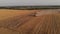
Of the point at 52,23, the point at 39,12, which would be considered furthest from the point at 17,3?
the point at 52,23

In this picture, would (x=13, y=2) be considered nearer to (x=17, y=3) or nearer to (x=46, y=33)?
(x=17, y=3)

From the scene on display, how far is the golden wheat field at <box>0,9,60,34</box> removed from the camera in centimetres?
52

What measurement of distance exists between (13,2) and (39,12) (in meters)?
0.19

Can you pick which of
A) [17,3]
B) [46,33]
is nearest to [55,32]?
[46,33]

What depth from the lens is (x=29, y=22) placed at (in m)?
0.58

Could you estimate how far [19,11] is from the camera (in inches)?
27.0

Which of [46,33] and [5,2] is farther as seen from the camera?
[5,2]

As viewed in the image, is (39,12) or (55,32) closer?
(55,32)

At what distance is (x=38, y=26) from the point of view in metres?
0.55

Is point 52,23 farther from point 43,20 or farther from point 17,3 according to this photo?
point 17,3

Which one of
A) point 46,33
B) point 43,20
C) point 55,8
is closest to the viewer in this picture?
point 46,33

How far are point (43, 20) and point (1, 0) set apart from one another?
0.32 meters

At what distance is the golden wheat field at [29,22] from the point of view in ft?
1.70

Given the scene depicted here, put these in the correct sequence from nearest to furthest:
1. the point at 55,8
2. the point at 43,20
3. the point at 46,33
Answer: the point at 46,33
the point at 43,20
the point at 55,8
